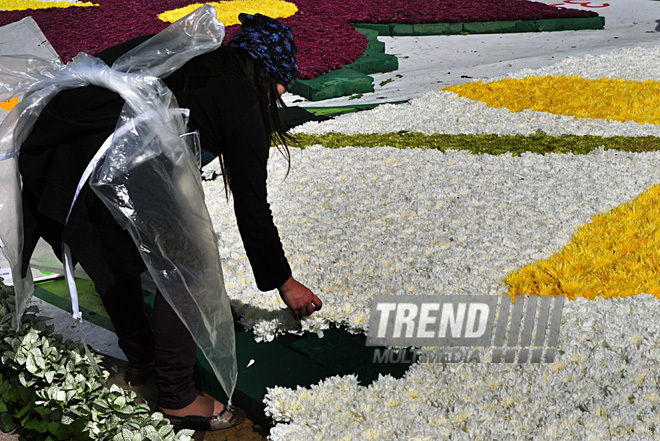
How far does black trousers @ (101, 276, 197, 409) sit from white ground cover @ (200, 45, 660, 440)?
359 mm

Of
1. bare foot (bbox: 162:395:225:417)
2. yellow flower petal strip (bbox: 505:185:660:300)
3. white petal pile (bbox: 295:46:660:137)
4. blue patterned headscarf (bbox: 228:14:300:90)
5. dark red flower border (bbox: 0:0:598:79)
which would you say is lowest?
bare foot (bbox: 162:395:225:417)

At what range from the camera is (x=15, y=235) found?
255 centimetres

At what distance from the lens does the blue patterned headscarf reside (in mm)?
2482

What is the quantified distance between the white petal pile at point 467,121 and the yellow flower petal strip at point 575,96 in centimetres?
15

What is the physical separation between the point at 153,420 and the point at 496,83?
20.4 ft

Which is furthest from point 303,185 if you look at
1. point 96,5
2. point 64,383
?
point 96,5

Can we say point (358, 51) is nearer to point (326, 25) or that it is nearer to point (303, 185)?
point (326, 25)

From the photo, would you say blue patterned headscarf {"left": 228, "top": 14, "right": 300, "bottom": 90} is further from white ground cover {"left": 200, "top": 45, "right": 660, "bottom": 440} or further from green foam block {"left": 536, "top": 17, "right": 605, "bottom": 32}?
green foam block {"left": 536, "top": 17, "right": 605, "bottom": 32}

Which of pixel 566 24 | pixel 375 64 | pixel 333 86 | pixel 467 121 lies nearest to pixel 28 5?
pixel 375 64

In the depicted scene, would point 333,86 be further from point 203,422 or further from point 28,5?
point 28,5

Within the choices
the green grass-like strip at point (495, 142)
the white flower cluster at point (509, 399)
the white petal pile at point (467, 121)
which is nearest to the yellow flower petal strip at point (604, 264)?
the white flower cluster at point (509, 399)

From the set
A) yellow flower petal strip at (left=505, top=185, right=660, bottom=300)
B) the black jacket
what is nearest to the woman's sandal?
the black jacket

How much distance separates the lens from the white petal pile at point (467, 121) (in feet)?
20.3

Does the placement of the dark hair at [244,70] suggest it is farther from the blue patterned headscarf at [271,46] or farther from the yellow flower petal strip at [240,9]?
the yellow flower petal strip at [240,9]
